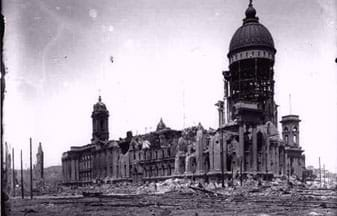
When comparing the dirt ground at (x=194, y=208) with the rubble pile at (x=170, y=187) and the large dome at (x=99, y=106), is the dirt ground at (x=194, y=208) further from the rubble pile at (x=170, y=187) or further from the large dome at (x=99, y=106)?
the large dome at (x=99, y=106)

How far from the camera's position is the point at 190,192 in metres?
49.4

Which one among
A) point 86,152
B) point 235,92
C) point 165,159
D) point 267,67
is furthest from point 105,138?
point 267,67

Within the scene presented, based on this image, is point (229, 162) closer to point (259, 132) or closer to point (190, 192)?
point (259, 132)

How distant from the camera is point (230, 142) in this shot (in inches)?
2566

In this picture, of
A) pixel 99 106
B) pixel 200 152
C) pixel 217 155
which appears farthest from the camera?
pixel 99 106

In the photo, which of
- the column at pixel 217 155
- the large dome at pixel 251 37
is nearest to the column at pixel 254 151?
the column at pixel 217 155

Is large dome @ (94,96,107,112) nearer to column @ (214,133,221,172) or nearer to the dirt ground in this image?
column @ (214,133,221,172)

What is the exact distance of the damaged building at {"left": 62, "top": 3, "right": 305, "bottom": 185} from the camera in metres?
64.0

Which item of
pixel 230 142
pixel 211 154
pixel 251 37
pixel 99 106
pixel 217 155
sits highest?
pixel 251 37

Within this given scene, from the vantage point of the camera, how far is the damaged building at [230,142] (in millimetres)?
63969

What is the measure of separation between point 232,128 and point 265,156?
717 cm

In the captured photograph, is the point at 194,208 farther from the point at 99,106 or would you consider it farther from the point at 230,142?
the point at 99,106

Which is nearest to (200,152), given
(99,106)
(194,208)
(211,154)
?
(211,154)

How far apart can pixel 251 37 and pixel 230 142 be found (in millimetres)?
23265
